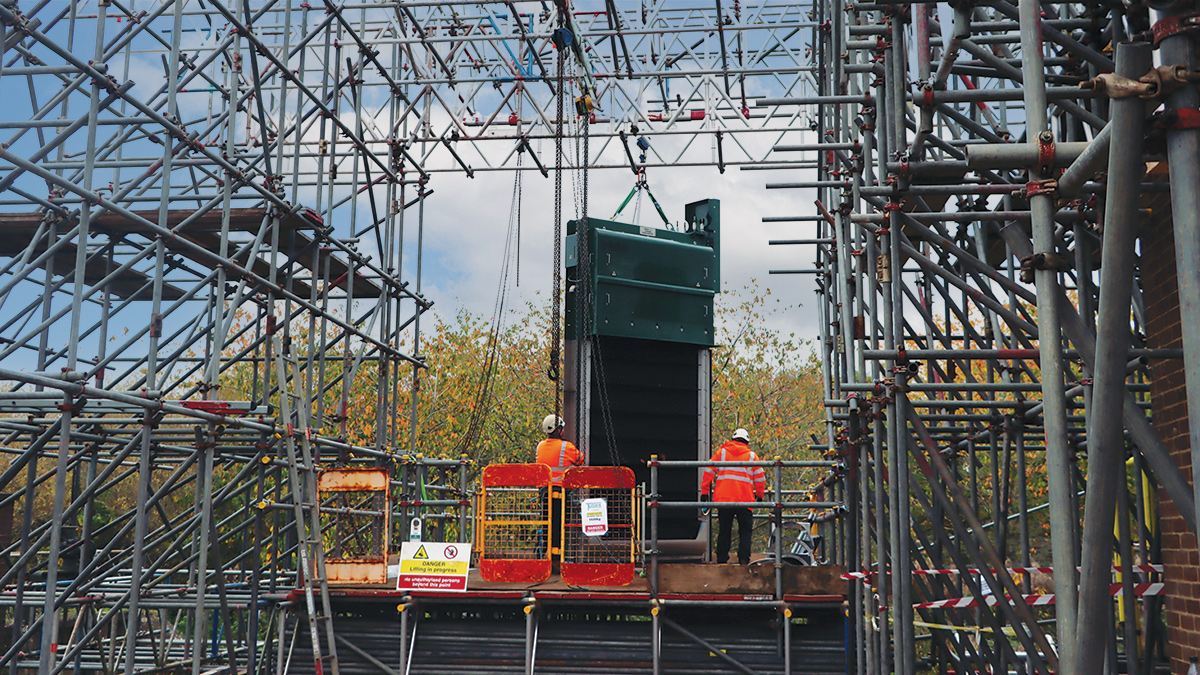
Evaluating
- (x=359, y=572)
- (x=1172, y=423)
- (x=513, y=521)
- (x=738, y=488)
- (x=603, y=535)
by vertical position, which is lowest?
(x=359, y=572)

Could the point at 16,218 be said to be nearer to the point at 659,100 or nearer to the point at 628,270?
the point at 628,270

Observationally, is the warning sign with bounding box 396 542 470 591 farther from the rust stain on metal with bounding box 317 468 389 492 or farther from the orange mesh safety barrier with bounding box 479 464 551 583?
the rust stain on metal with bounding box 317 468 389 492

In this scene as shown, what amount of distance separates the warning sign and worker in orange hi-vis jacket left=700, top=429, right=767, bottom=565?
278 cm

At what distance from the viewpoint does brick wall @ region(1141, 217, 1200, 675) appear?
6359 millimetres

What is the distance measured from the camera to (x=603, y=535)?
11.0 metres

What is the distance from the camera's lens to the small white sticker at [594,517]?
34.3 ft

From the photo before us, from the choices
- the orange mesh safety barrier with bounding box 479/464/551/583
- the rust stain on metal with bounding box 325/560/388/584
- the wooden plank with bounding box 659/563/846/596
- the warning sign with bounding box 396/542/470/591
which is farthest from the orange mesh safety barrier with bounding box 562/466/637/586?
the rust stain on metal with bounding box 325/560/388/584

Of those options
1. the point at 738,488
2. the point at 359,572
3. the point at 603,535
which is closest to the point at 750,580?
the point at 738,488

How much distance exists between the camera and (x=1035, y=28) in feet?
13.3

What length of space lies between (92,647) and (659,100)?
548 inches

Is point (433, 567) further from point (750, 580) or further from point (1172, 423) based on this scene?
point (1172, 423)

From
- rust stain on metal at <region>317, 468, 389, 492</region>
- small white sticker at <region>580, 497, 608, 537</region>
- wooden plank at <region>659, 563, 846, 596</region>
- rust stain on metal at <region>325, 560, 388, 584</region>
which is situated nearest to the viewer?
wooden plank at <region>659, 563, 846, 596</region>

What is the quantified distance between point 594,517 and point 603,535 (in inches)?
23.3

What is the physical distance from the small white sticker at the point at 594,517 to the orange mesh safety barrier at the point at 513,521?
1.99ft
